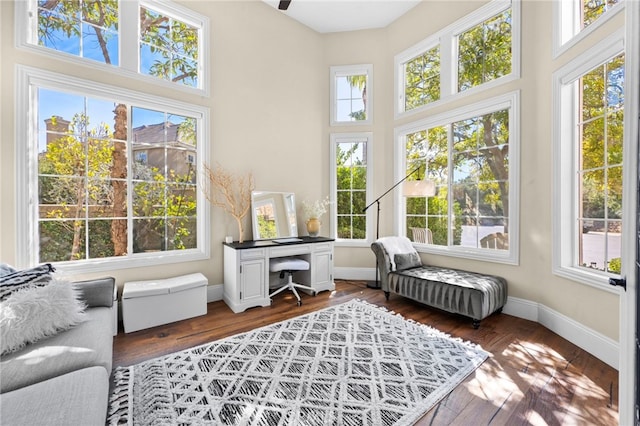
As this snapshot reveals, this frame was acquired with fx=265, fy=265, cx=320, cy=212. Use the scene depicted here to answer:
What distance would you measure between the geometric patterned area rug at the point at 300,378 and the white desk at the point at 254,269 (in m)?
0.61

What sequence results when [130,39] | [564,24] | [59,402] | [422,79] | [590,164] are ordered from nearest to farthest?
[59,402] < [590,164] < [564,24] < [130,39] < [422,79]

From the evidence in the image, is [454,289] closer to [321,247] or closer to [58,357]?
[321,247]

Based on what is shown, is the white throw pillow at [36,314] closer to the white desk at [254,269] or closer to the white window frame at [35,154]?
the white window frame at [35,154]

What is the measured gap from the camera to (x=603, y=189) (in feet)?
7.43

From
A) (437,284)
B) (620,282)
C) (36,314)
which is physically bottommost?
(437,284)

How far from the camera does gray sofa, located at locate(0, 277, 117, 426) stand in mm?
972

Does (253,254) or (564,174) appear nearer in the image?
(564,174)

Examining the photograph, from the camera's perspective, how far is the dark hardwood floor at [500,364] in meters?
1.57

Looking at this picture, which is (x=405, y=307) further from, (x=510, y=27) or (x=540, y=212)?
(x=510, y=27)

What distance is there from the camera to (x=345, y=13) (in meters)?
4.00

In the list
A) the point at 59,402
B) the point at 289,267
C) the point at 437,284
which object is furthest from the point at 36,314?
the point at 437,284

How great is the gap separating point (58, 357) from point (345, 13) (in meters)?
4.91

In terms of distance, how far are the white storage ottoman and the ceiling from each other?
13.2 ft

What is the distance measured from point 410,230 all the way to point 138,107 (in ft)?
12.9
